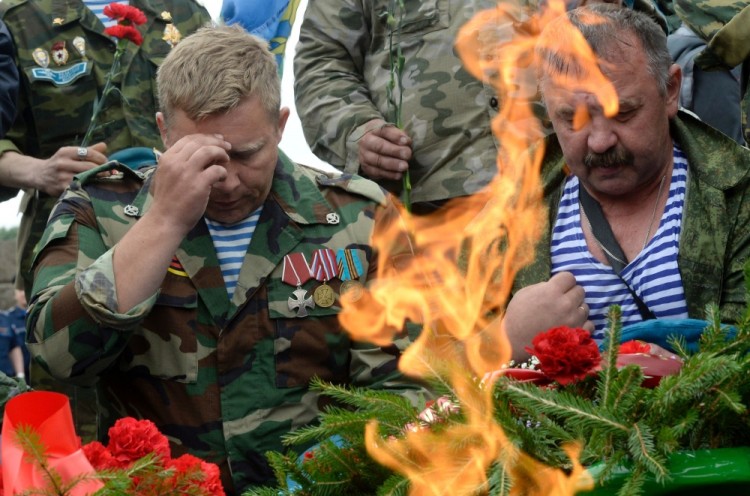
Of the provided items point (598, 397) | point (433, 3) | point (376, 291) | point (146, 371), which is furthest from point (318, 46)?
point (598, 397)

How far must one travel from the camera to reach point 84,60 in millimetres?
5031

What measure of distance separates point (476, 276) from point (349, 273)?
41cm

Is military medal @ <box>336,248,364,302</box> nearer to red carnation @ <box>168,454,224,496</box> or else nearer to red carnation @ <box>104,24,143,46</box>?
red carnation @ <box>168,454,224,496</box>

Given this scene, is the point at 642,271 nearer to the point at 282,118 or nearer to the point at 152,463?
the point at 282,118

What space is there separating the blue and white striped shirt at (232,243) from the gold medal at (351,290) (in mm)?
329

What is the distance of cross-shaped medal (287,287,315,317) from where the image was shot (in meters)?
3.61

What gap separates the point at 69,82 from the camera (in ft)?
16.2

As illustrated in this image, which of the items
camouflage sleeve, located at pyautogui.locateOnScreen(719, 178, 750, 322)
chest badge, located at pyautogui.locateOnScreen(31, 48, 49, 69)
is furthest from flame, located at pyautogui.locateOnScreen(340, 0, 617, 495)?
chest badge, located at pyautogui.locateOnScreen(31, 48, 49, 69)

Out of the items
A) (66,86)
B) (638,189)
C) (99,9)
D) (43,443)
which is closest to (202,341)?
(43,443)

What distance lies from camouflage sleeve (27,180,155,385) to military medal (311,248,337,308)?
1.93ft

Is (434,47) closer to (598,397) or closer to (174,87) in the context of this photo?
(174,87)

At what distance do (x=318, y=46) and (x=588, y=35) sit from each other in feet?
5.14

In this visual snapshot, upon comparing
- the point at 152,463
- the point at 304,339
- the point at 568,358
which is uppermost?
the point at 568,358

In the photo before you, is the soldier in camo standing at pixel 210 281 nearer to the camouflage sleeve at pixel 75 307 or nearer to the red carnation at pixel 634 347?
the camouflage sleeve at pixel 75 307
